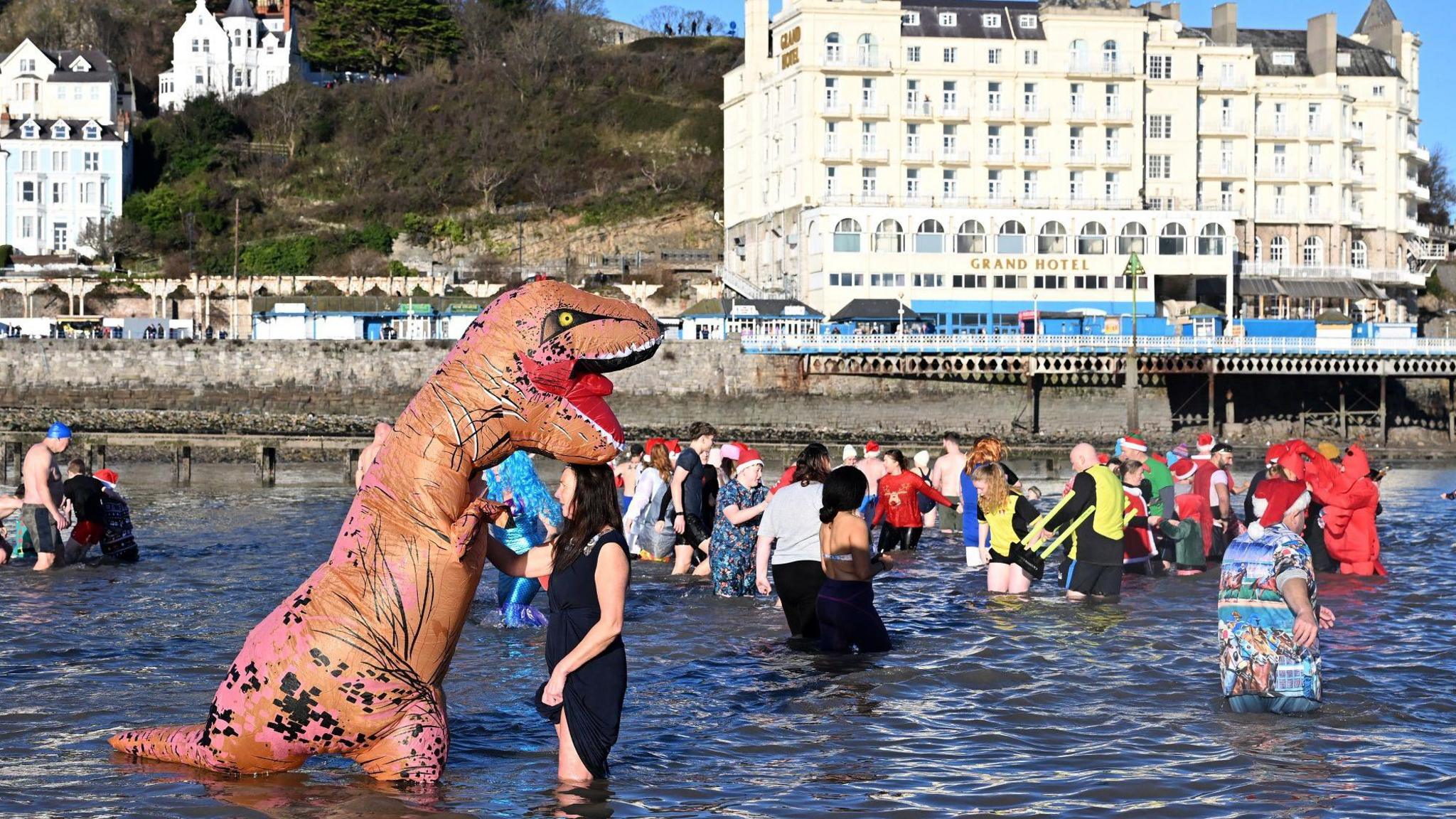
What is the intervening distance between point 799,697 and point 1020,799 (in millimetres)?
2451

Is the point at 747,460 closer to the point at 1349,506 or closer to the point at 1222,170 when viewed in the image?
the point at 1349,506

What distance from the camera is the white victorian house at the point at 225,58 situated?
338 ft

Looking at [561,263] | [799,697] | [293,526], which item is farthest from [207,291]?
[799,697]

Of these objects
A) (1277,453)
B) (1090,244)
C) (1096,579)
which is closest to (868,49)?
(1090,244)

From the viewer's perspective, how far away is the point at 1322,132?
73.9 metres

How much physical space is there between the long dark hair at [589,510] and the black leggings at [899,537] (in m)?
11.7

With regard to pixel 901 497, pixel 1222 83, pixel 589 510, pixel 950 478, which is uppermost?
pixel 1222 83

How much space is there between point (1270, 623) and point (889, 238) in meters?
57.8

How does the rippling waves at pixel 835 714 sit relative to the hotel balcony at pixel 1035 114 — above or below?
below

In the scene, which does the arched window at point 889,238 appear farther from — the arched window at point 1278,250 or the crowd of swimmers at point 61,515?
the crowd of swimmers at point 61,515

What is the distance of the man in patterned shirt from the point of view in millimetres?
8891

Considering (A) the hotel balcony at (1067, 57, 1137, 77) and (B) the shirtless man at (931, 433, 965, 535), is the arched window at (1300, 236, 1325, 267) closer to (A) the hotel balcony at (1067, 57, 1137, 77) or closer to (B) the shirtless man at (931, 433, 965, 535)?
(A) the hotel balcony at (1067, 57, 1137, 77)

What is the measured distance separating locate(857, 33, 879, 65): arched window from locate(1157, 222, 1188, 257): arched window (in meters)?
13.9

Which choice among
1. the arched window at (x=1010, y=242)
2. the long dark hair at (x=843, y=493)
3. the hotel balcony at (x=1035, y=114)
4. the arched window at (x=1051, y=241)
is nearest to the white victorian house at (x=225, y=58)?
the hotel balcony at (x=1035, y=114)
